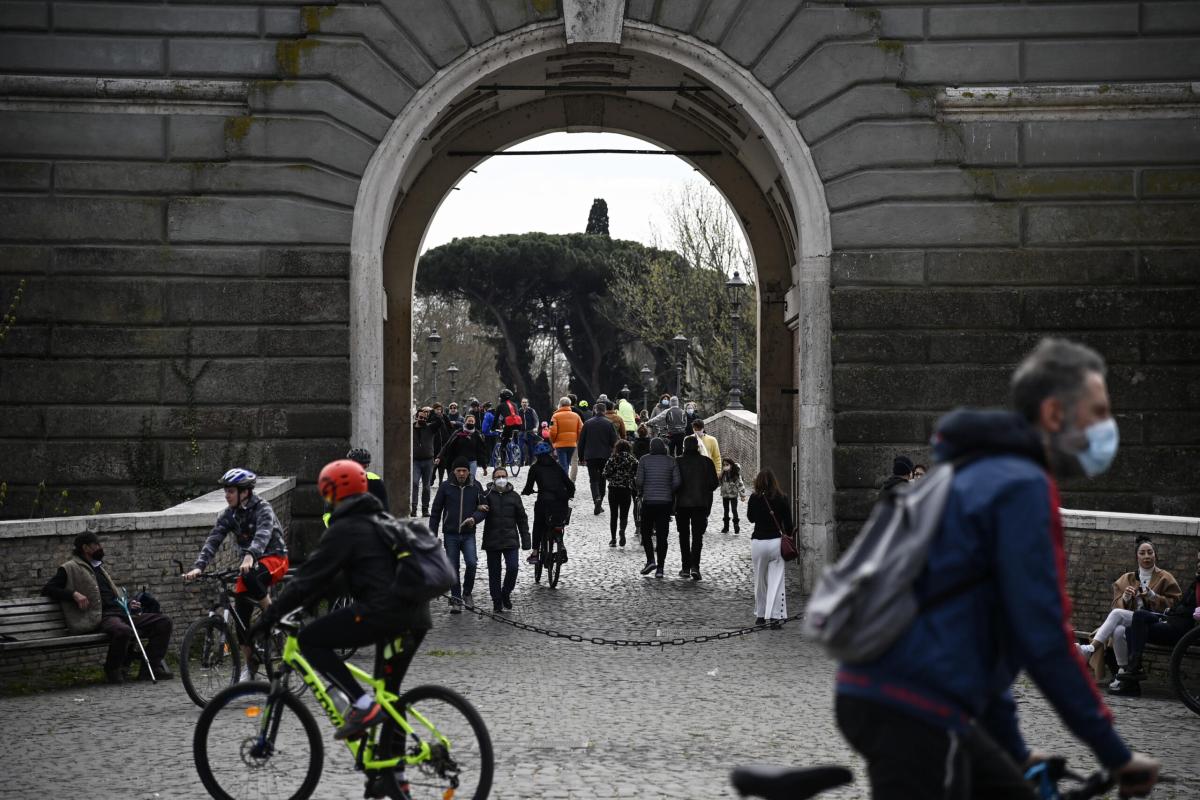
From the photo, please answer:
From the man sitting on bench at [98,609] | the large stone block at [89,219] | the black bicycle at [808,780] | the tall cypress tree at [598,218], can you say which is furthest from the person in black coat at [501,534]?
the tall cypress tree at [598,218]

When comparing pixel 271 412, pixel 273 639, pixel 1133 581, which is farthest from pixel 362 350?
pixel 1133 581

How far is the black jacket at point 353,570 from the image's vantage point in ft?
21.2

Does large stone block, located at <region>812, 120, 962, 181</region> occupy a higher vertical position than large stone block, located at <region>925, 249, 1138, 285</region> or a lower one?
higher

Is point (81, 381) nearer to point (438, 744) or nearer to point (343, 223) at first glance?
point (343, 223)

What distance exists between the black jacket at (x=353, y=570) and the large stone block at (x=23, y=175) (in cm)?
981

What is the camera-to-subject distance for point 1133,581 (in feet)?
35.6

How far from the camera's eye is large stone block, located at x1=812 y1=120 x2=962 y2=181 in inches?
593

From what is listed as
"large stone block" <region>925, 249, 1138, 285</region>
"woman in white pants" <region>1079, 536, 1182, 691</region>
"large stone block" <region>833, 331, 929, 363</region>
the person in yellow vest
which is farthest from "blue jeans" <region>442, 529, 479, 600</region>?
"woman in white pants" <region>1079, 536, 1182, 691</region>

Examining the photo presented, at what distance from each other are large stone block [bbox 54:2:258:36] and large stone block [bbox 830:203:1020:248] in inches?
241

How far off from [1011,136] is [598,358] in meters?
52.2

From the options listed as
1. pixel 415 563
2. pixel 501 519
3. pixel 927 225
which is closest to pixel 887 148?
pixel 927 225

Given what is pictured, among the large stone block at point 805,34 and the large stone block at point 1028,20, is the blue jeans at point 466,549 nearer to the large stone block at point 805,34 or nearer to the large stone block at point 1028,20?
the large stone block at point 805,34

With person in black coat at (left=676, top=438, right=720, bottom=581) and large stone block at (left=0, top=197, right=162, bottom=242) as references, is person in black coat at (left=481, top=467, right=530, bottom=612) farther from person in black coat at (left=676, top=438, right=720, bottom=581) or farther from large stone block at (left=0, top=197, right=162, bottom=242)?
large stone block at (left=0, top=197, right=162, bottom=242)

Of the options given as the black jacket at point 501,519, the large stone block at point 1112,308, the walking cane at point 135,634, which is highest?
the large stone block at point 1112,308
